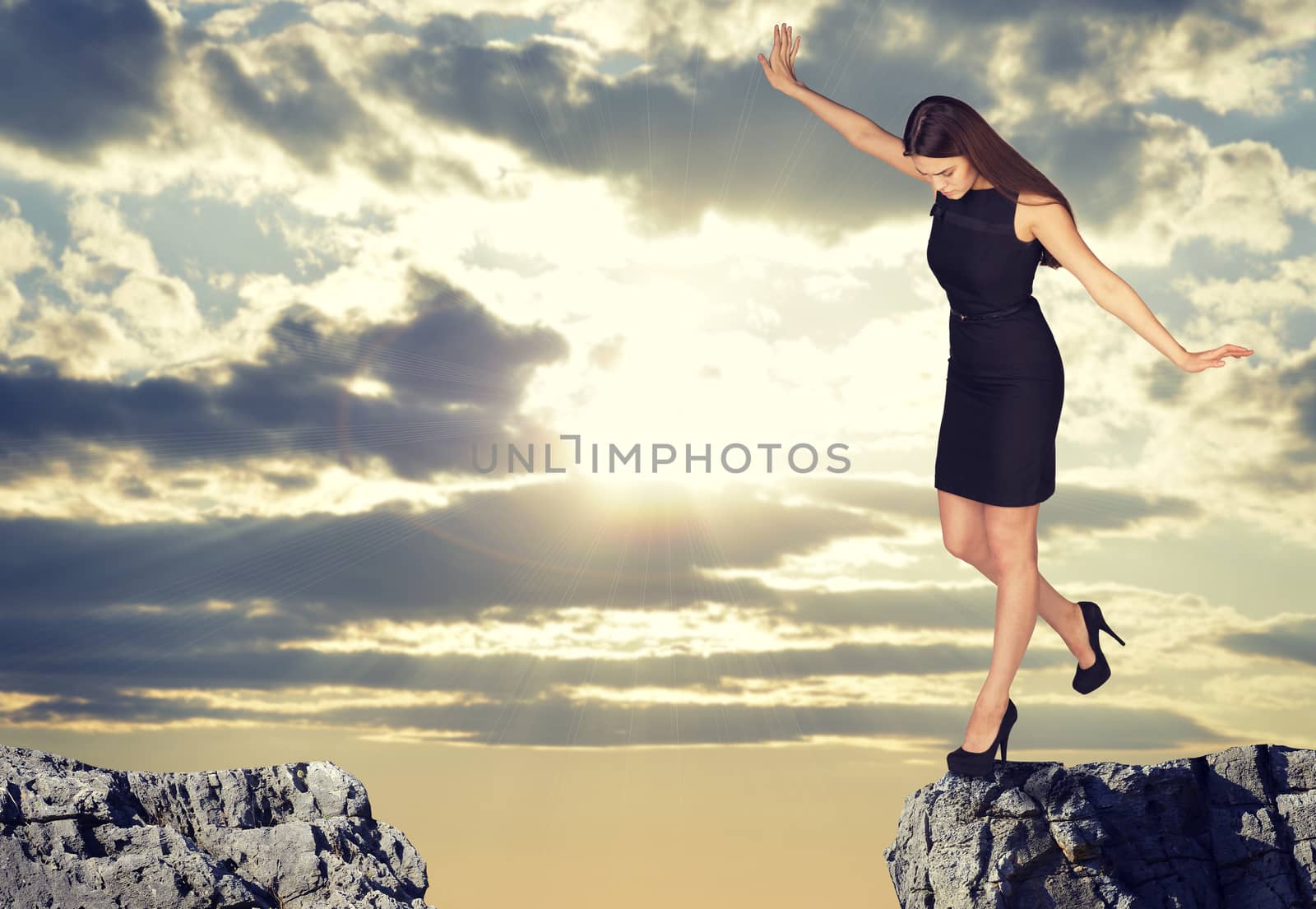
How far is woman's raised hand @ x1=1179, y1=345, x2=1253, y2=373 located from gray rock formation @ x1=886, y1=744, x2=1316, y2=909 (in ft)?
9.07

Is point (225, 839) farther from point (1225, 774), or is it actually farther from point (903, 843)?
point (1225, 774)

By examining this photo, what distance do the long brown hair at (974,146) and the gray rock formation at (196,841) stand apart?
5.45m

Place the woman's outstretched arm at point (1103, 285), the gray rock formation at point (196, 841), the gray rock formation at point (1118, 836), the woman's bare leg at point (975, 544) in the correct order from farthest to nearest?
the woman's bare leg at point (975, 544) → the gray rock formation at point (1118, 836) → the woman's outstretched arm at point (1103, 285) → the gray rock formation at point (196, 841)

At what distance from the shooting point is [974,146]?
23.5 feet

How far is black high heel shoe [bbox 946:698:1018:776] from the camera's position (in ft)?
25.0

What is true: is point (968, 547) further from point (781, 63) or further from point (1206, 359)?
point (781, 63)

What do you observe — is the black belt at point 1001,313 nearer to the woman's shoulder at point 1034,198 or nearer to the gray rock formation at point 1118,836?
the woman's shoulder at point 1034,198

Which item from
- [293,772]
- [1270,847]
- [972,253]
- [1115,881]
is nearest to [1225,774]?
[1270,847]

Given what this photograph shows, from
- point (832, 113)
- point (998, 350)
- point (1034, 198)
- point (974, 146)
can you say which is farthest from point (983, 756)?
point (832, 113)

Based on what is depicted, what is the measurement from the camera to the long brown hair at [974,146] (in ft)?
23.5

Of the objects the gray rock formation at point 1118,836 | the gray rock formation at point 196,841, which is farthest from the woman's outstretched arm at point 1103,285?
the gray rock formation at point 196,841

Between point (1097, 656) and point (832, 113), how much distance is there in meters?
4.16

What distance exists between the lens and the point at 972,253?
7.17 metres

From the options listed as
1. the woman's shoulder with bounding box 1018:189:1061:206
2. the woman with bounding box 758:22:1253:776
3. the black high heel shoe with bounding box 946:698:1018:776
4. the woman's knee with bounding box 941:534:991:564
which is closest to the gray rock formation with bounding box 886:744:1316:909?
the black high heel shoe with bounding box 946:698:1018:776
